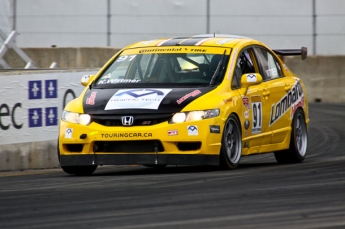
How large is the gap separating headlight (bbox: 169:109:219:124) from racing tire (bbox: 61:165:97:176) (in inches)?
48.1

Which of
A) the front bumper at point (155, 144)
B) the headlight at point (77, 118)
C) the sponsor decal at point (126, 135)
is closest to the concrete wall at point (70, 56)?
the headlight at point (77, 118)

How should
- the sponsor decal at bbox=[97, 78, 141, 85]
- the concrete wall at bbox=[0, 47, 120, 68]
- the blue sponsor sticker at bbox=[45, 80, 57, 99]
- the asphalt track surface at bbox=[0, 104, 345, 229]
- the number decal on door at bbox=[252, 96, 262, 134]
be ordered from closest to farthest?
the asphalt track surface at bbox=[0, 104, 345, 229] → the sponsor decal at bbox=[97, 78, 141, 85] → the number decal on door at bbox=[252, 96, 262, 134] → the blue sponsor sticker at bbox=[45, 80, 57, 99] → the concrete wall at bbox=[0, 47, 120, 68]

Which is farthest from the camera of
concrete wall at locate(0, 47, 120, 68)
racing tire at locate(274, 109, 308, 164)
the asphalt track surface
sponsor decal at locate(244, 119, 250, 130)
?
concrete wall at locate(0, 47, 120, 68)

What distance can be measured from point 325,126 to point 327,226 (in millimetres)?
Answer: 12830

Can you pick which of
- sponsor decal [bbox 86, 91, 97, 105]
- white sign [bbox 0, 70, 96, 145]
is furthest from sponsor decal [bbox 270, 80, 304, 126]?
white sign [bbox 0, 70, 96, 145]

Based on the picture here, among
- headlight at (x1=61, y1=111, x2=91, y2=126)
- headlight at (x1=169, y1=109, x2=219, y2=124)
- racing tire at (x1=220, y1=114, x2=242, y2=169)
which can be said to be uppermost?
headlight at (x1=169, y1=109, x2=219, y2=124)

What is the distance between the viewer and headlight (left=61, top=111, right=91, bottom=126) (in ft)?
36.6

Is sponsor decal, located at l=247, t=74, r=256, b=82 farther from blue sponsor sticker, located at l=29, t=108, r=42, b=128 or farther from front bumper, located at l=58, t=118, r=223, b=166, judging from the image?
blue sponsor sticker, located at l=29, t=108, r=42, b=128

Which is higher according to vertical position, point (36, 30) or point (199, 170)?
point (36, 30)

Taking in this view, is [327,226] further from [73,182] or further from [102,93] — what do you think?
[102,93]

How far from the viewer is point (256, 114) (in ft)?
39.9

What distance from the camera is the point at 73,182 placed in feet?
34.3

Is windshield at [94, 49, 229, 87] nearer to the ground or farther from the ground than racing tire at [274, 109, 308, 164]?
farther from the ground

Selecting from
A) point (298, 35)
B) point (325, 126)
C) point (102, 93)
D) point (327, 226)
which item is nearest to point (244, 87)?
point (102, 93)
